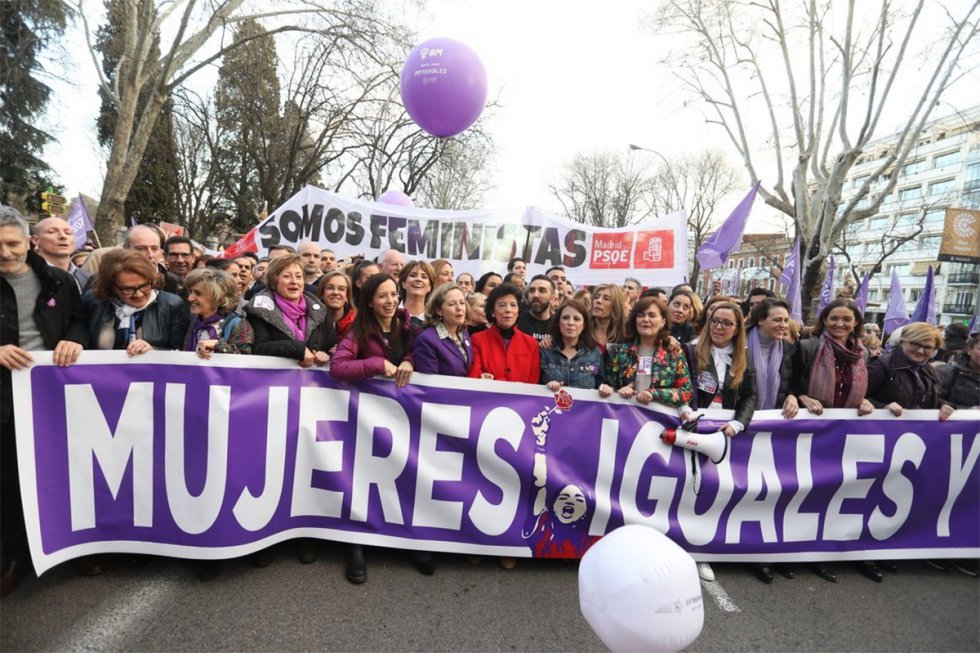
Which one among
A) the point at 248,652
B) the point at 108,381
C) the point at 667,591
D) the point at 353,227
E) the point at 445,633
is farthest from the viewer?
the point at 353,227

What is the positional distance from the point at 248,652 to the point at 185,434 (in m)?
1.10

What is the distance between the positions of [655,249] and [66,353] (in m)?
5.96

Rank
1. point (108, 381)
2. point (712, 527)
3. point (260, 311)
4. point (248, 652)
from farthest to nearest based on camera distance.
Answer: point (712, 527)
point (260, 311)
point (108, 381)
point (248, 652)

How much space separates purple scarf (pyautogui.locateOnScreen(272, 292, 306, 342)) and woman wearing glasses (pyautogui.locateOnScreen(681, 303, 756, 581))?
249cm

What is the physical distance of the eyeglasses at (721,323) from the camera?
10.5 ft

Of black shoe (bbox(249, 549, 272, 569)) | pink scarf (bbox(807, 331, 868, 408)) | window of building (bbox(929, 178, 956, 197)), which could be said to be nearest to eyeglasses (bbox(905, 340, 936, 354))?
pink scarf (bbox(807, 331, 868, 408))

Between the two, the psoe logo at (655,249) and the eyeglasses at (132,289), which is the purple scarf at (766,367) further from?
the eyeglasses at (132,289)

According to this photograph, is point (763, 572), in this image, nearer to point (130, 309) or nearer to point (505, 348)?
point (505, 348)

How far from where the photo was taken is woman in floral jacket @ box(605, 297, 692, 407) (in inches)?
119

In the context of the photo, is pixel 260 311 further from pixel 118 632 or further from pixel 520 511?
pixel 520 511

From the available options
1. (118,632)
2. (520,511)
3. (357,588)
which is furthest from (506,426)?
(118,632)

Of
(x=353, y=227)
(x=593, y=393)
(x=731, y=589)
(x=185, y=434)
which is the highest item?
(x=353, y=227)

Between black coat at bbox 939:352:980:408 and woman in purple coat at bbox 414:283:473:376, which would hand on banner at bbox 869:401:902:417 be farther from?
woman in purple coat at bbox 414:283:473:376

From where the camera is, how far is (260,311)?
2.86 meters
